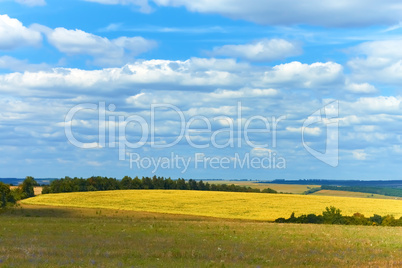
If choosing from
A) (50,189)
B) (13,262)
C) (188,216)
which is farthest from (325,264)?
(50,189)

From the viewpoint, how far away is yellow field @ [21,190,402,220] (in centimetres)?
6981

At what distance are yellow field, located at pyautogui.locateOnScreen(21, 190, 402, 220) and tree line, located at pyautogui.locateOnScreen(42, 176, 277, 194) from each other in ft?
68.9

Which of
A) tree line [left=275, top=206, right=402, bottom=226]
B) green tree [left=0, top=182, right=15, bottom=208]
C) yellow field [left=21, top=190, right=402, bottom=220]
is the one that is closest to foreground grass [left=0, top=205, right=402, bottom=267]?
tree line [left=275, top=206, right=402, bottom=226]

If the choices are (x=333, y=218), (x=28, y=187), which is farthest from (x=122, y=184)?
(x=333, y=218)

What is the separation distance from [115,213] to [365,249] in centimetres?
4398

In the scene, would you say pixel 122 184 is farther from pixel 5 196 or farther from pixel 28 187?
pixel 5 196

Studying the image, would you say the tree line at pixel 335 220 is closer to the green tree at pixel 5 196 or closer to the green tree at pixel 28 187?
the green tree at pixel 5 196

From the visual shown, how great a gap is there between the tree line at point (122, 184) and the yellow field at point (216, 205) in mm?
20990

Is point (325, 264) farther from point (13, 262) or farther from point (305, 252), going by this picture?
point (13, 262)

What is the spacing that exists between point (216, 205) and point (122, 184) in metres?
48.7

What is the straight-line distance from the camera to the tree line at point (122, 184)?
113412mm

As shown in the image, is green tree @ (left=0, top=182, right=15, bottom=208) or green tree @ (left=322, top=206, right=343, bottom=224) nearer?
green tree @ (left=322, top=206, right=343, bottom=224)

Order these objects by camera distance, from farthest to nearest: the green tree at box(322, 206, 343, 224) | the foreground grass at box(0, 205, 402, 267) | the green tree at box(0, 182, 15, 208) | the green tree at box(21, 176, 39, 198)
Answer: the green tree at box(21, 176, 39, 198) < the green tree at box(0, 182, 15, 208) < the green tree at box(322, 206, 343, 224) < the foreground grass at box(0, 205, 402, 267)

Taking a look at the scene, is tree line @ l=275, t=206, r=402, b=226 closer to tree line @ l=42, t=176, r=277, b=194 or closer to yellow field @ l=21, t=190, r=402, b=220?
yellow field @ l=21, t=190, r=402, b=220
